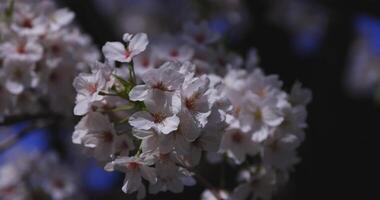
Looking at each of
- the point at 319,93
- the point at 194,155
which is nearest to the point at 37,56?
the point at 194,155

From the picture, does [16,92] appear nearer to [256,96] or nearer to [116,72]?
[116,72]

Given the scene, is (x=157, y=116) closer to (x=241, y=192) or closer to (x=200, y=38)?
(x=241, y=192)

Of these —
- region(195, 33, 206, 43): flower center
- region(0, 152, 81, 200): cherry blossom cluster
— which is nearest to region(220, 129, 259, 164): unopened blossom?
region(195, 33, 206, 43): flower center

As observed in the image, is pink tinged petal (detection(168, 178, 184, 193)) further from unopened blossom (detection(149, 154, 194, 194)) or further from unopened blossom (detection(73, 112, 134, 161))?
unopened blossom (detection(73, 112, 134, 161))

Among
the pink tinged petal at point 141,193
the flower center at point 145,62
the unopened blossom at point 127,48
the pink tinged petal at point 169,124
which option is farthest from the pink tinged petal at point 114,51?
Answer: the flower center at point 145,62

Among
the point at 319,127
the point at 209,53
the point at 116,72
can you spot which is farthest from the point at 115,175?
the point at 116,72

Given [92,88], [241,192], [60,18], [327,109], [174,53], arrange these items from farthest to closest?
[327,109] → [60,18] → [174,53] → [241,192] → [92,88]

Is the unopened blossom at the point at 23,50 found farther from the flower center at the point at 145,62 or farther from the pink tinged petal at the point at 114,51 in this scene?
the pink tinged petal at the point at 114,51
